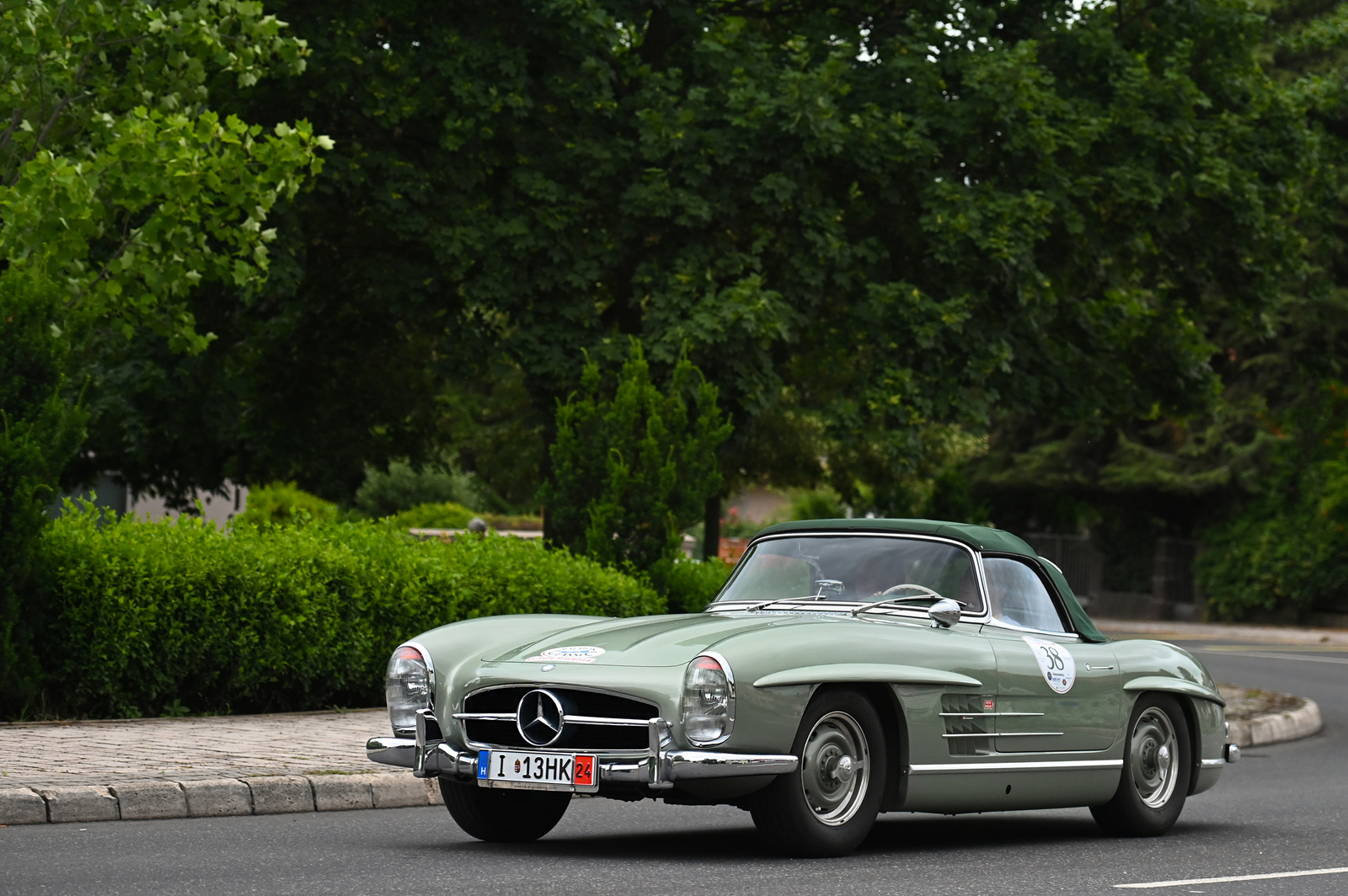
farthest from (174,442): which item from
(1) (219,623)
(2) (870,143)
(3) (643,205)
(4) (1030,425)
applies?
(4) (1030,425)

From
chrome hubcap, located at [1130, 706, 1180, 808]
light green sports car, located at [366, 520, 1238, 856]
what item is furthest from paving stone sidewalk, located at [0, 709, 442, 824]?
chrome hubcap, located at [1130, 706, 1180, 808]

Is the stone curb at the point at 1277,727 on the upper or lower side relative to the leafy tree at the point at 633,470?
lower

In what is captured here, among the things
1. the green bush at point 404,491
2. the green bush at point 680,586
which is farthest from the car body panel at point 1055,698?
the green bush at point 404,491

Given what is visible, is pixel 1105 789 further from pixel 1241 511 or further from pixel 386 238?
pixel 1241 511

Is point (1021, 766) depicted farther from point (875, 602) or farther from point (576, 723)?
point (576, 723)

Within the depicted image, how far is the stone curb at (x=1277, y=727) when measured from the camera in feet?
52.5

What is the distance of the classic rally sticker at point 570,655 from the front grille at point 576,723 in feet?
0.52

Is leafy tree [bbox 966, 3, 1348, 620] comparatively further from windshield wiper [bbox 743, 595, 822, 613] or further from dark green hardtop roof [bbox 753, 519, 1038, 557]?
windshield wiper [bbox 743, 595, 822, 613]

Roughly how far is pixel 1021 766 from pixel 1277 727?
30.5ft

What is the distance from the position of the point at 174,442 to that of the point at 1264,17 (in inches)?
607

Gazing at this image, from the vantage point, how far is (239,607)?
12688mm

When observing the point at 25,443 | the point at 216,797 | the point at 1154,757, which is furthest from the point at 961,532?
the point at 25,443

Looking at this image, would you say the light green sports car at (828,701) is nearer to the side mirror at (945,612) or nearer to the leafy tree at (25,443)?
the side mirror at (945,612)

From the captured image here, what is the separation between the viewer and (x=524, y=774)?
7.32m
